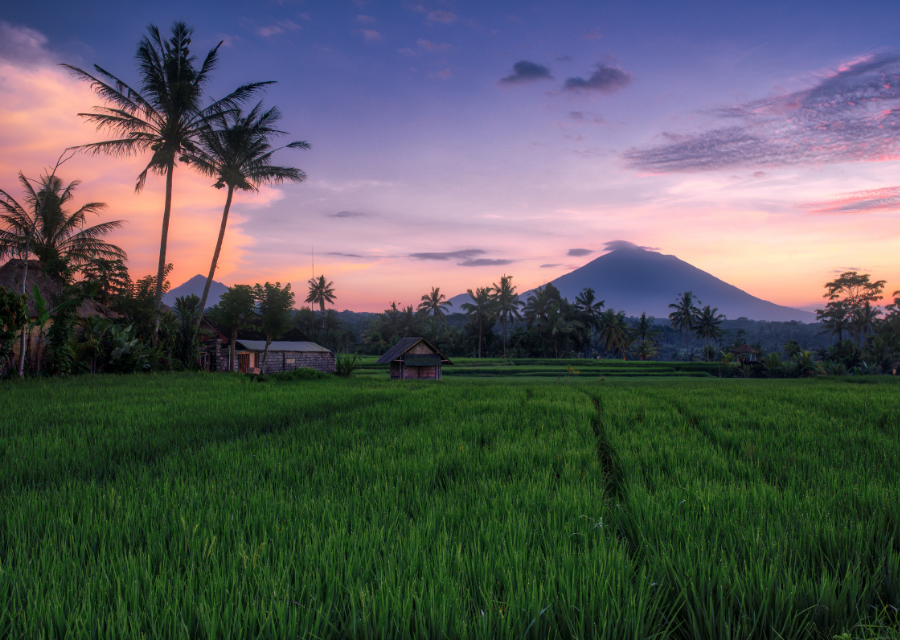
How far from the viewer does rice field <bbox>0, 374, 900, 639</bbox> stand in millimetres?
1354

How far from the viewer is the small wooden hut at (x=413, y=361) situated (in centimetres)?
2614

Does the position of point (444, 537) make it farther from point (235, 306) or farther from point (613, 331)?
point (613, 331)

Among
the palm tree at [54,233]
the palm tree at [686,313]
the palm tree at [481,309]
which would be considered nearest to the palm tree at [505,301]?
the palm tree at [481,309]

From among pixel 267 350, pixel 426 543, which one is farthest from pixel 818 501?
pixel 267 350

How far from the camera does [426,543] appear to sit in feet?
6.18

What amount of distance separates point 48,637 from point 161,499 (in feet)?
4.70

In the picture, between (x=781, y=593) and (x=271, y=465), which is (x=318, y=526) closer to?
(x=271, y=465)

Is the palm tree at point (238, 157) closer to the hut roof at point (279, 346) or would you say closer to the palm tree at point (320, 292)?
the hut roof at point (279, 346)

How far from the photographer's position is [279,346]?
111 feet

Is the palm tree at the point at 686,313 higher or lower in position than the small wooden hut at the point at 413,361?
higher

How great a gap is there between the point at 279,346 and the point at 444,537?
35.3m

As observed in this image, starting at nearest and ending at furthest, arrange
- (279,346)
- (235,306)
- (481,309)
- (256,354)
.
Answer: (235,306) → (256,354) → (279,346) → (481,309)

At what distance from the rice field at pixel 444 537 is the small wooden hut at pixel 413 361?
21.5 meters

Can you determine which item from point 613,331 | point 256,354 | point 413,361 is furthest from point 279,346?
point 613,331
